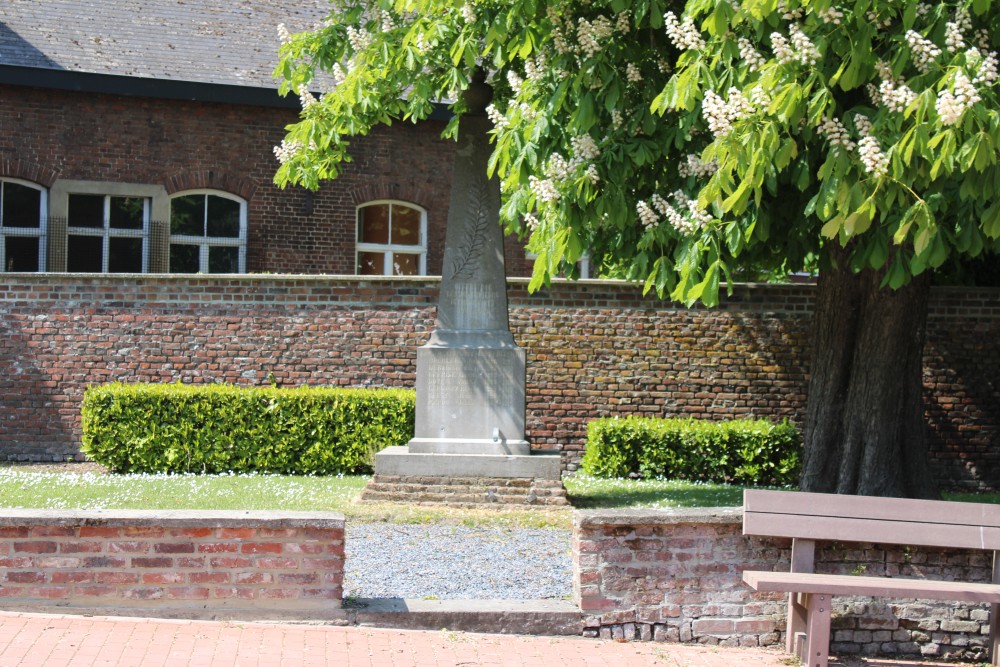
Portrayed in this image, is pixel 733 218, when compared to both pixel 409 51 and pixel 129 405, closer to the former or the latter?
pixel 409 51

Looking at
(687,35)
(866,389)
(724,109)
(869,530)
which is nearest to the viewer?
(869,530)

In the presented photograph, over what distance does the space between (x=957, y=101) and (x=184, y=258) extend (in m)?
13.9

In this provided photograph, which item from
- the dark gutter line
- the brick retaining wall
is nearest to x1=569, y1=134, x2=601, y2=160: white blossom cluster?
the brick retaining wall

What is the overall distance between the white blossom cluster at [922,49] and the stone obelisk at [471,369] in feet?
16.3

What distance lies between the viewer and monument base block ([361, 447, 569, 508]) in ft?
34.4

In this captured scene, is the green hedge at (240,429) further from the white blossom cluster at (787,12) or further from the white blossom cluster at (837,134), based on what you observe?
the white blossom cluster at (837,134)

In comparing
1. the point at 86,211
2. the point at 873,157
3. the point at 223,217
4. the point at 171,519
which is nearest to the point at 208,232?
the point at 223,217

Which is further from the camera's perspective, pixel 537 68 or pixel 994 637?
pixel 537 68

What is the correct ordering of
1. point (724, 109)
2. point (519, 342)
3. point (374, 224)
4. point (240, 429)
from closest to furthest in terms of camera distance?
point (724, 109) → point (240, 429) → point (519, 342) → point (374, 224)

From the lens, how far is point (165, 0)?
18812 millimetres

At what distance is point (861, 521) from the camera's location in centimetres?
605

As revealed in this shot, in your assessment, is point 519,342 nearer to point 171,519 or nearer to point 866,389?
point 866,389

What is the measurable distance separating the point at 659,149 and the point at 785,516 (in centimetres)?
310

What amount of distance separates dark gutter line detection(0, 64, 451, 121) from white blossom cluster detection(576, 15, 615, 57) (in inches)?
351
